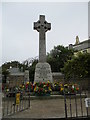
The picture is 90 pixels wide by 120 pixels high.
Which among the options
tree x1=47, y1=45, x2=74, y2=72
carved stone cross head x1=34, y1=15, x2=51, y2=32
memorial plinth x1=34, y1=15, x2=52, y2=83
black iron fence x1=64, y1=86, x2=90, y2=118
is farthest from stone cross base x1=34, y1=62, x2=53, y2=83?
tree x1=47, y1=45, x2=74, y2=72

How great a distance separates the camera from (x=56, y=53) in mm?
46750

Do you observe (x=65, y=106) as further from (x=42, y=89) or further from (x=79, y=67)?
(x=79, y=67)

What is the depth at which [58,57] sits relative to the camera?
45344 mm

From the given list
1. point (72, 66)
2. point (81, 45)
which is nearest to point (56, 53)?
point (81, 45)

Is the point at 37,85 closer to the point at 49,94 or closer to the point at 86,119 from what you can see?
the point at 49,94

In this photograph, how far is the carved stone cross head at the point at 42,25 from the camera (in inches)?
569

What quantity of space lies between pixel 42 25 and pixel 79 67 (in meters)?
15.6

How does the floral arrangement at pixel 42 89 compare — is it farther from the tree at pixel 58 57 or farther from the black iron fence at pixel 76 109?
the tree at pixel 58 57

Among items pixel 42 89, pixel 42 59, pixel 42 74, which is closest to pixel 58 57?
pixel 42 59

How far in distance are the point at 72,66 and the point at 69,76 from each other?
185cm

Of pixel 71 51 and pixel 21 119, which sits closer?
pixel 21 119

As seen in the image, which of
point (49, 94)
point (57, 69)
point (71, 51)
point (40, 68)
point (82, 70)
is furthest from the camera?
point (71, 51)

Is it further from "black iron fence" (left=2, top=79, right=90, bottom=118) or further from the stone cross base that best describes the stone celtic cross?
"black iron fence" (left=2, top=79, right=90, bottom=118)

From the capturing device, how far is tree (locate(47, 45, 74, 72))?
43.6 metres
